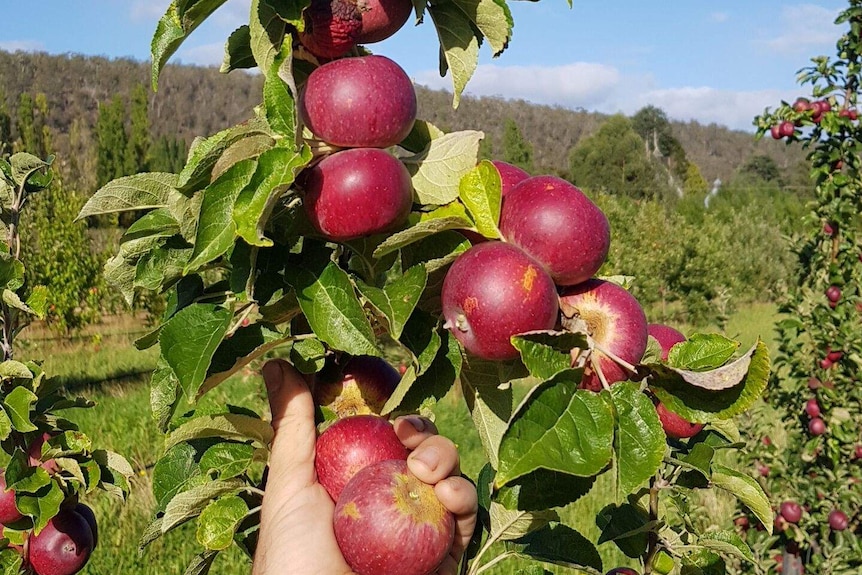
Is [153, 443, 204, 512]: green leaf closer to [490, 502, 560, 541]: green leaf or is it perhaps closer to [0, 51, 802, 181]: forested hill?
[490, 502, 560, 541]: green leaf

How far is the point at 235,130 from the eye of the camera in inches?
37.2

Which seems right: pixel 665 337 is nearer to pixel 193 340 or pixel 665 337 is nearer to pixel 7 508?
pixel 193 340

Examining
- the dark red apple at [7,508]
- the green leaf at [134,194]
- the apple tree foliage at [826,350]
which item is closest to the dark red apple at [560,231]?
the green leaf at [134,194]

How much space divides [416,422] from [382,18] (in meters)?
0.57

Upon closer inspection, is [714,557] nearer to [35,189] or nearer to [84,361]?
[35,189]

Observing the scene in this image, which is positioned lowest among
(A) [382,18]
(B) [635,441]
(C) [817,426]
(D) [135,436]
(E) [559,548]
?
(D) [135,436]

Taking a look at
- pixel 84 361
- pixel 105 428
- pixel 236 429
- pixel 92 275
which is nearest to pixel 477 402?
pixel 236 429

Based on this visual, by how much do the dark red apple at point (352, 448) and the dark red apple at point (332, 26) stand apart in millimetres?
518

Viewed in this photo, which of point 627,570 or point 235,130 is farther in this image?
point 627,570

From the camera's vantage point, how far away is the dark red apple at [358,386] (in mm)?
1177

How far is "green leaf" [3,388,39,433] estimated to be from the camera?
1466mm

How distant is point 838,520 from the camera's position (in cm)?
332

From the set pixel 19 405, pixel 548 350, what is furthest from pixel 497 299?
pixel 19 405

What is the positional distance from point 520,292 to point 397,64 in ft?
1.22
